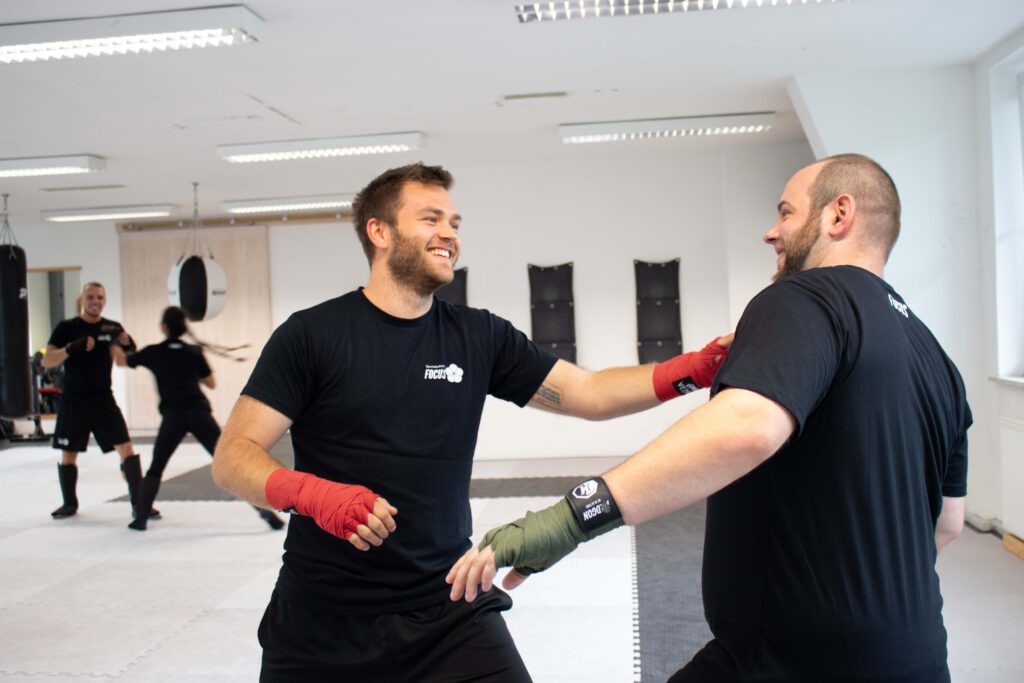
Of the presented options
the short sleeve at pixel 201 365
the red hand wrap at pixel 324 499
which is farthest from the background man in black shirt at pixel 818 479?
the short sleeve at pixel 201 365

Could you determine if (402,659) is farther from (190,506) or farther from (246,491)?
(190,506)

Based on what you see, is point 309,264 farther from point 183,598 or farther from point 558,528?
point 558,528

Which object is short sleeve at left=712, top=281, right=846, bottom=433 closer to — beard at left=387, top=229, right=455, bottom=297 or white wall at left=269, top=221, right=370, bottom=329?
beard at left=387, top=229, right=455, bottom=297

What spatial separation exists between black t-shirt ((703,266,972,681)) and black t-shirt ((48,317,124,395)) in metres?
5.56

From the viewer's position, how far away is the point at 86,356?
6.02 meters

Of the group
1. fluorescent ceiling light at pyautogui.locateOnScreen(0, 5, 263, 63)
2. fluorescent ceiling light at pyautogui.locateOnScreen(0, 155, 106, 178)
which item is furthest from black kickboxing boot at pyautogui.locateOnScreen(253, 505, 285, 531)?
fluorescent ceiling light at pyautogui.locateOnScreen(0, 155, 106, 178)

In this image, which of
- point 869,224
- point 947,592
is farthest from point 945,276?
point 869,224

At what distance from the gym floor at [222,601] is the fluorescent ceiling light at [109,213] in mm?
4755

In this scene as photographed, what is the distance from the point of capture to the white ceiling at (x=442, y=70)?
175 inches

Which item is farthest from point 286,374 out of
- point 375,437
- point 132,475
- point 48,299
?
point 48,299

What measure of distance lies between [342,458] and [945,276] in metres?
4.68

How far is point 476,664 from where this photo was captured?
6.33 feet

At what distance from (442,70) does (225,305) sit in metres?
6.98

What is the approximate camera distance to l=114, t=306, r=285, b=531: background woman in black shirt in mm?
5637
